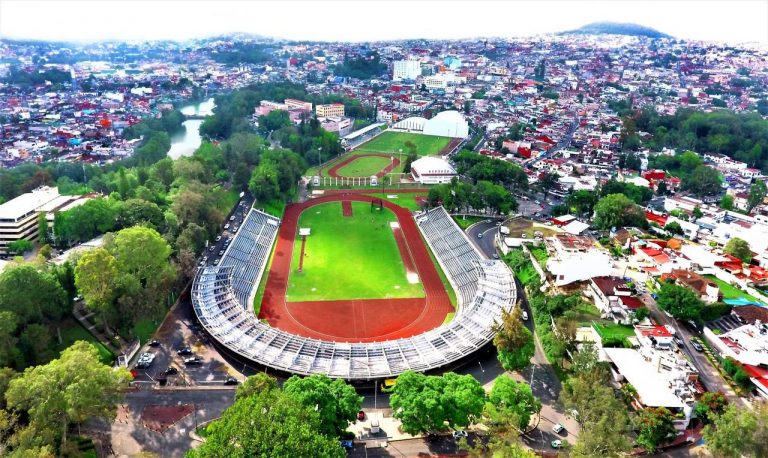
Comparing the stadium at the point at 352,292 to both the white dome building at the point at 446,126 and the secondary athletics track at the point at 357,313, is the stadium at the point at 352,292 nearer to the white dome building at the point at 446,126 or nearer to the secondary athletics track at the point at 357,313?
the secondary athletics track at the point at 357,313

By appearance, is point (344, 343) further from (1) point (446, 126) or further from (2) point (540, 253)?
(1) point (446, 126)

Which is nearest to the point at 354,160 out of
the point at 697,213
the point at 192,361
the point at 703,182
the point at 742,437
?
the point at 697,213

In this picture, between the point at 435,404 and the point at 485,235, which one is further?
the point at 485,235

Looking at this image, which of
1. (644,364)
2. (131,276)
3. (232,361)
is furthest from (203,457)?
(644,364)

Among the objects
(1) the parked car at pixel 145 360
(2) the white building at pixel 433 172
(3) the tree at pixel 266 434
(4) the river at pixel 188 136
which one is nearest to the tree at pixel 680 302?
(3) the tree at pixel 266 434

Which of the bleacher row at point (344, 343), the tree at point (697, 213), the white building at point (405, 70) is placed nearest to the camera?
the bleacher row at point (344, 343)

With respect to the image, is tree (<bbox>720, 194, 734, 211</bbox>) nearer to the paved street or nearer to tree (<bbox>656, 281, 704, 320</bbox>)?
tree (<bbox>656, 281, 704, 320</bbox>)

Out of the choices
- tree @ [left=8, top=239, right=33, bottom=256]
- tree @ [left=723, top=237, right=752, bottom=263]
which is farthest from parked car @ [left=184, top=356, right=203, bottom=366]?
tree @ [left=723, top=237, right=752, bottom=263]

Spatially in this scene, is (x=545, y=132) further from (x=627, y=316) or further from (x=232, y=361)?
(x=232, y=361)
